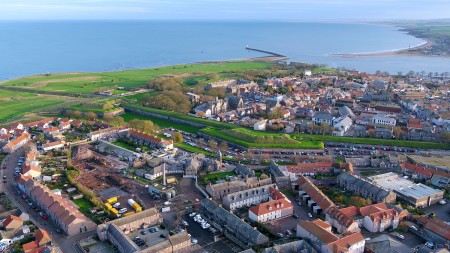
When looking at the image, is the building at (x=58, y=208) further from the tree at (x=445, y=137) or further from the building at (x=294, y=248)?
the tree at (x=445, y=137)

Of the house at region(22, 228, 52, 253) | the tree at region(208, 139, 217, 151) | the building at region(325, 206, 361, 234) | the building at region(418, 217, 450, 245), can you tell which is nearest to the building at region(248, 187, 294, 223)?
the building at region(325, 206, 361, 234)

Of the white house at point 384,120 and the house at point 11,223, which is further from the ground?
the white house at point 384,120

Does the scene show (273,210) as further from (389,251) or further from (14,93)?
(14,93)

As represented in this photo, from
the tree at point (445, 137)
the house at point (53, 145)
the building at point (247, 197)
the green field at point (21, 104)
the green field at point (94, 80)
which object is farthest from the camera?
the green field at point (94, 80)

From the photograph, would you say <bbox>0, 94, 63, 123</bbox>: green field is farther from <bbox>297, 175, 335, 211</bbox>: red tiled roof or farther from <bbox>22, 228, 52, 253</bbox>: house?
<bbox>297, 175, 335, 211</bbox>: red tiled roof

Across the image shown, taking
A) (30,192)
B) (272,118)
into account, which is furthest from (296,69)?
(30,192)

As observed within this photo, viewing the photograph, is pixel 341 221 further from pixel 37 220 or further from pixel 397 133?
pixel 397 133

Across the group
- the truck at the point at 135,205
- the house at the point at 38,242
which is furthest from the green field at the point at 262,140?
the house at the point at 38,242
